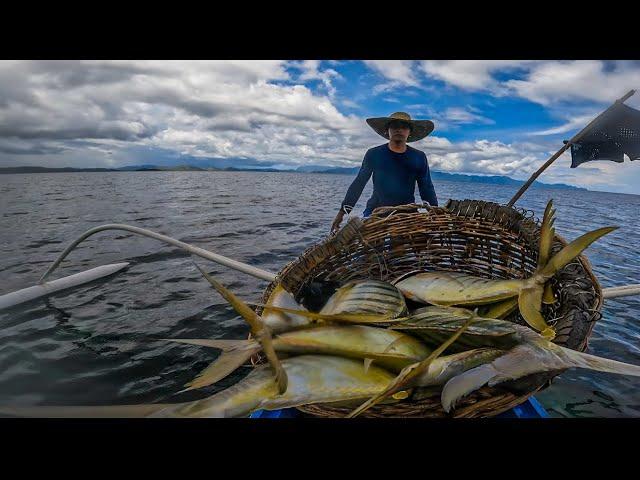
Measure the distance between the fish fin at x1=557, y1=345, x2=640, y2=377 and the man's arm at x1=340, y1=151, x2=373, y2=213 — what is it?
1713 mm

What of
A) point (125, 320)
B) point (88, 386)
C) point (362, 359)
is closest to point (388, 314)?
point (362, 359)

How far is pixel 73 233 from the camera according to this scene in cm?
630

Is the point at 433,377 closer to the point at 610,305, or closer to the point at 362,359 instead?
the point at 362,359

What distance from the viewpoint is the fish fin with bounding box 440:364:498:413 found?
991 millimetres

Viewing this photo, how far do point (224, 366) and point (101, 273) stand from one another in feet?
10.8

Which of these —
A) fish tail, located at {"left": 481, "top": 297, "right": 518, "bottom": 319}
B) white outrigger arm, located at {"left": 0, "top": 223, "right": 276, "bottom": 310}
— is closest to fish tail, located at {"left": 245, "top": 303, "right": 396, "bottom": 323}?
fish tail, located at {"left": 481, "top": 297, "right": 518, "bottom": 319}

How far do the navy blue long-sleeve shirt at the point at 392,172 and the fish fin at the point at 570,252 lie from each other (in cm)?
145

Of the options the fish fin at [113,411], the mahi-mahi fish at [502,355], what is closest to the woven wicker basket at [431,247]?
the mahi-mahi fish at [502,355]

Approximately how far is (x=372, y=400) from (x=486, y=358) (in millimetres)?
347

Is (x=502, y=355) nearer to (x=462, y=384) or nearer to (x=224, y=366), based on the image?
(x=462, y=384)

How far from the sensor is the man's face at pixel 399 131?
270cm

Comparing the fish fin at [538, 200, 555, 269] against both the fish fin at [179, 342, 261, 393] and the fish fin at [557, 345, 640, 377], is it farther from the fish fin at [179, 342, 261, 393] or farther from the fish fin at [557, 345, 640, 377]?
the fish fin at [179, 342, 261, 393]

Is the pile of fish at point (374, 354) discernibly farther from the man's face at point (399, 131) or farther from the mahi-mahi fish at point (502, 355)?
the man's face at point (399, 131)

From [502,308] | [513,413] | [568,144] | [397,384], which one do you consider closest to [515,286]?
[502,308]
